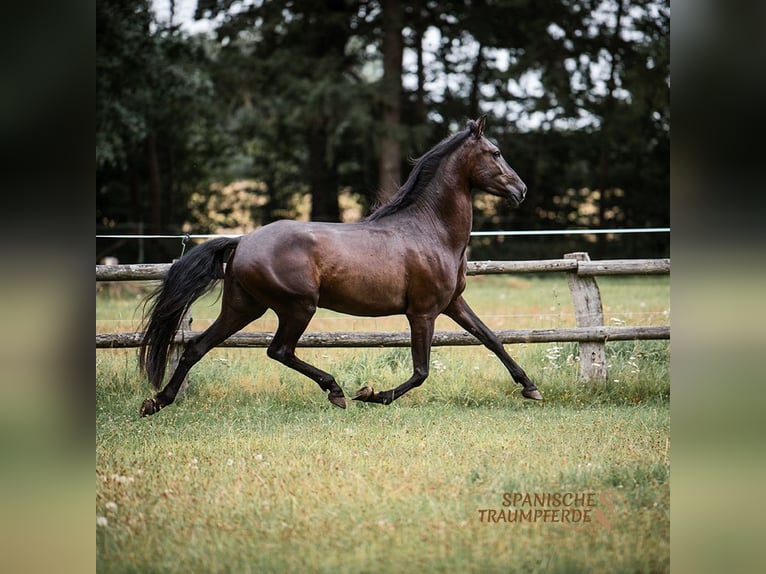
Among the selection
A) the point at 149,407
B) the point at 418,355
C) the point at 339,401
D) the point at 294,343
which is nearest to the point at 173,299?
the point at 149,407

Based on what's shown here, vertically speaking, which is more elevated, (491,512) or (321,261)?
(321,261)

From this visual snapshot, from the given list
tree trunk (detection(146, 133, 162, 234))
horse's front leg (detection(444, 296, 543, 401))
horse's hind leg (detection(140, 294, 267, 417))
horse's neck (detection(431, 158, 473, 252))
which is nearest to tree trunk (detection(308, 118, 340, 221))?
tree trunk (detection(146, 133, 162, 234))

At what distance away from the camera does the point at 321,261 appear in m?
4.75

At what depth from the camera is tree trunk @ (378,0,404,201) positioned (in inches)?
581

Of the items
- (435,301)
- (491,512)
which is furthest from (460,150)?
(491,512)

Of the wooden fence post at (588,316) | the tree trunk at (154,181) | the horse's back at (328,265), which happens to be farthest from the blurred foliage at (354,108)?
the horse's back at (328,265)

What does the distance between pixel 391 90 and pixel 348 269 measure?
1099cm

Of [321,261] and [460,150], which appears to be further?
[460,150]

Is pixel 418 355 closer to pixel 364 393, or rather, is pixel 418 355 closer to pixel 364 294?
pixel 364 393
